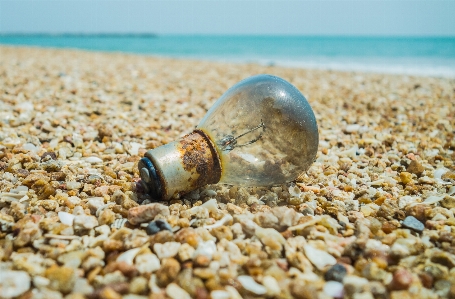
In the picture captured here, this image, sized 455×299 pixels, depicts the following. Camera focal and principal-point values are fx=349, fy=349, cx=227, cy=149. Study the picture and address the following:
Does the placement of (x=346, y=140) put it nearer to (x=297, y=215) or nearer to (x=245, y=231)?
(x=297, y=215)

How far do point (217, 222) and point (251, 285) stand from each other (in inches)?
20.5

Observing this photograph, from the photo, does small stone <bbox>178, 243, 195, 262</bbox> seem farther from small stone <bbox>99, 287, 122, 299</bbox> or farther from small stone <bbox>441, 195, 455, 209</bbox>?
small stone <bbox>441, 195, 455, 209</bbox>

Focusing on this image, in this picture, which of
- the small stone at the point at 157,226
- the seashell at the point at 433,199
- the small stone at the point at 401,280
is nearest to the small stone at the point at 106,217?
the small stone at the point at 157,226

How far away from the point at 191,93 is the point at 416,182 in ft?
12.7

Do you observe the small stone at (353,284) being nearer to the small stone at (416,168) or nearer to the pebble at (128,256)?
the pebble at (128,256)

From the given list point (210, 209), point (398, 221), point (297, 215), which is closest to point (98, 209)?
point (210, 209)

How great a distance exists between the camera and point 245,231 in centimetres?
179

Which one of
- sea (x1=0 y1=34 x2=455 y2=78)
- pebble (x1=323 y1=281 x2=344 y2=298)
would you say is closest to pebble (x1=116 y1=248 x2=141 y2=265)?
pebble (x1=323 y1=281 x2=344 y2=298)

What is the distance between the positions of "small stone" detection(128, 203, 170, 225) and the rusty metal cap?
0.50 ft

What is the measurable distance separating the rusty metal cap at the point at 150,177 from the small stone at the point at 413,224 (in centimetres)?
137

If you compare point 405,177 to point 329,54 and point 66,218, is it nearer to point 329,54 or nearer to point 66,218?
point 66,218

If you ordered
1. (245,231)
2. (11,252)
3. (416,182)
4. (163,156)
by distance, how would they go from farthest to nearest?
(416,182), (163,156), (245,231), (11,252)

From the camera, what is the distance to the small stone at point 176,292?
4.40 feet

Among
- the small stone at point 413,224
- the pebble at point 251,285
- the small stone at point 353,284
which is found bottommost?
the pebble at point 251,285
